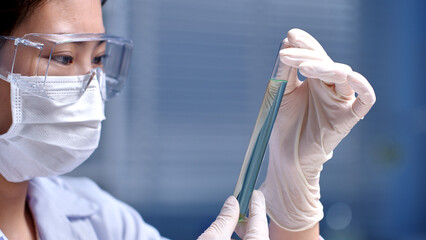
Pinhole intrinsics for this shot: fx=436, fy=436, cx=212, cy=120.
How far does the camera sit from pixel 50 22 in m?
1.05

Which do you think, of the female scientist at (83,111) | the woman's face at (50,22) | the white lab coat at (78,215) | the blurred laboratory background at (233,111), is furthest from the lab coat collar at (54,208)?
the blurred laboratory background at (233,111)

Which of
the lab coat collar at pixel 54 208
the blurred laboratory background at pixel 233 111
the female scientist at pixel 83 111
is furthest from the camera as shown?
the blurred laboratory background at pixel 233 111

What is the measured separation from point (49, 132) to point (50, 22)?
0.27m

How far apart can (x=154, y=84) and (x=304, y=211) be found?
219cm

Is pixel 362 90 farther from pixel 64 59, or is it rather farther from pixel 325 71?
pixel 64 59

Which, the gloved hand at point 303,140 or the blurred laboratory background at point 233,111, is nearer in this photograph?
the gloved hand at point 303,140

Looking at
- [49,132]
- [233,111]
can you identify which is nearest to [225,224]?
[49,132]

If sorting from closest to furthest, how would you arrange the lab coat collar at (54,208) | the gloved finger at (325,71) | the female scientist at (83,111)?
the gloved finger at (325,71) < the female scientist at (83,111) < the lab coat collar at (54,208)

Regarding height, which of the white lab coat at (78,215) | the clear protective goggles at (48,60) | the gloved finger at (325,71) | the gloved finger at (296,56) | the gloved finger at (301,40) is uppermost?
the gloved finger at (301,40)

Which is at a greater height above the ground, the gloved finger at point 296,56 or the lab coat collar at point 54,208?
the gloved finger at point 296,56

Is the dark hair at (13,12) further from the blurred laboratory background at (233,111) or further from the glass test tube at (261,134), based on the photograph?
the blurred laboratory background at (233,111)

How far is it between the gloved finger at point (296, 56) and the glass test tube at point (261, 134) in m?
0.04

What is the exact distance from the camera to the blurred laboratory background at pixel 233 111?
3.03 meters

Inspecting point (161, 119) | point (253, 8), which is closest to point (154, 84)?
point (161, 119)
